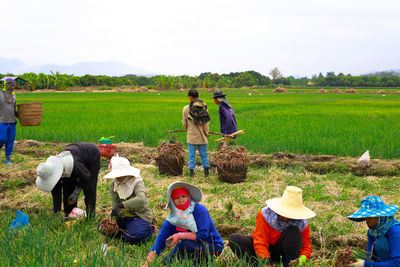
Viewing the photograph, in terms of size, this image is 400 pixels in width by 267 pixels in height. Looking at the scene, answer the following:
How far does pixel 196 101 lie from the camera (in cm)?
584

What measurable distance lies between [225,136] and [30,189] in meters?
3.24

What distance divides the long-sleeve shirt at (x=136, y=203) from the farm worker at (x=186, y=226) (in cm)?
65

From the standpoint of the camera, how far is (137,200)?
11.6ft

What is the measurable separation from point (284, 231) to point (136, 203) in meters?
1.53

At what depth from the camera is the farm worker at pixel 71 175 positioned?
3.51m

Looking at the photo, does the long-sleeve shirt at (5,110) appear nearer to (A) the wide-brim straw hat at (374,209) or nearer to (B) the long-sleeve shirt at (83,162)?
(B) the long-sleeve shirt at (83,162)

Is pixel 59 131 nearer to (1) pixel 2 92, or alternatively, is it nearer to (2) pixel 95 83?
(1) pixel 2 92

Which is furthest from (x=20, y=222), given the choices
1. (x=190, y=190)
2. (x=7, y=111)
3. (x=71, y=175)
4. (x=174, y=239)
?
(x=7, y=111)

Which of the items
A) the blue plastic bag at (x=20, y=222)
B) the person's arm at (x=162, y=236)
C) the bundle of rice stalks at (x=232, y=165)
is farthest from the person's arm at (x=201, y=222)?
the bundle of rice stalks at (x=232, y=165)

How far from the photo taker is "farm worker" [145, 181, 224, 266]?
290cm

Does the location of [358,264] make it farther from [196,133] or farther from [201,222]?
[196,133]

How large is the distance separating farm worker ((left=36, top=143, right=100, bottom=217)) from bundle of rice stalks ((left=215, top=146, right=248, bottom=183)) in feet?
7.13

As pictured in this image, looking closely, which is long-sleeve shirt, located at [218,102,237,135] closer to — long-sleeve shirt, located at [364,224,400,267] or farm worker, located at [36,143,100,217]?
farm worker, located at [36,143,100,217]

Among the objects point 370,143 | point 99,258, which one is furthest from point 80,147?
point 370,143
